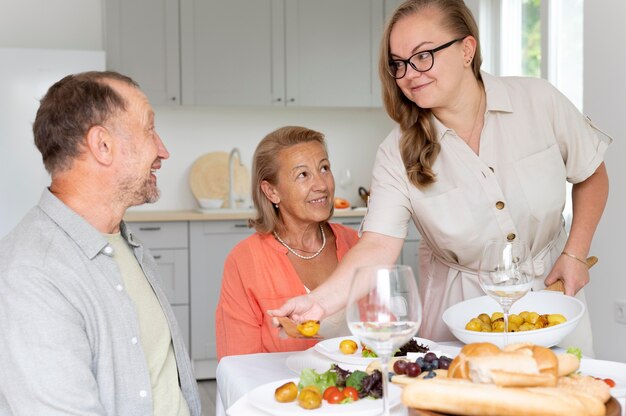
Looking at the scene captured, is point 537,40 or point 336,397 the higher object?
point 537,40

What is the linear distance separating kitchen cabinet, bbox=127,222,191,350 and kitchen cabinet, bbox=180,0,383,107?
0.86 m

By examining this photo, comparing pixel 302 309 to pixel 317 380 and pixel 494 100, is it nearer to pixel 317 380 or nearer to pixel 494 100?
pixel 317 380

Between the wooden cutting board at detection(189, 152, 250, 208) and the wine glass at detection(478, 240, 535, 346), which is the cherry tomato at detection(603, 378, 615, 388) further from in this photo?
the wooden cutting board at detection(189, 152, 250, 208)

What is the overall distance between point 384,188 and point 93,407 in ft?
3.16

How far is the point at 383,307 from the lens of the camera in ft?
3.56

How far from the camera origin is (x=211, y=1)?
5.18 meters

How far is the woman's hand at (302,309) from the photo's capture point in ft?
5.61

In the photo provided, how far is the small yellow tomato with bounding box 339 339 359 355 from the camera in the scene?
1.75m

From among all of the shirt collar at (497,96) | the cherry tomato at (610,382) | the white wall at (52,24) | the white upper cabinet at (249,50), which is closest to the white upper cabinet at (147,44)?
the white upper cabinet at (249,50)

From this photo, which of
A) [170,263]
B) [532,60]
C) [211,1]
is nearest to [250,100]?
[211,1]

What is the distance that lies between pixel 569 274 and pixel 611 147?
182 centimetres

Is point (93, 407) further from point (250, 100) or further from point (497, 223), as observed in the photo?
point (250, 100)

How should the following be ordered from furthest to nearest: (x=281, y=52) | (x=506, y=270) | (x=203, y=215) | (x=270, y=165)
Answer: (x=281, y=52) < (x=203, y=215) < (x=270, y=165) < (x=506, y=270)

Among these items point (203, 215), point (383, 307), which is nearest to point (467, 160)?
point (383, 307)
